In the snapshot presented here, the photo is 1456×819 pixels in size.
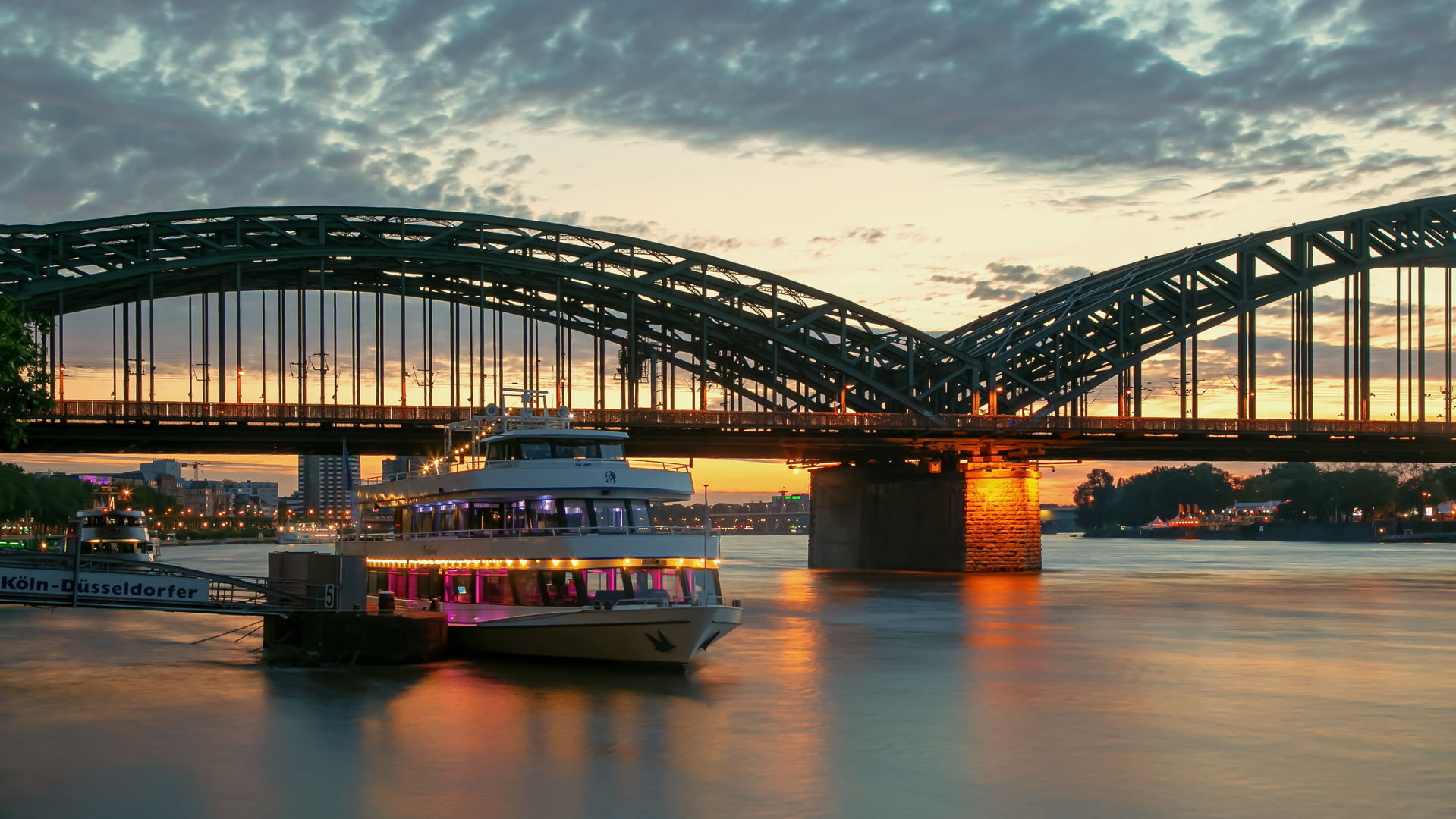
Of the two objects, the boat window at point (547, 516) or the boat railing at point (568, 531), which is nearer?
the boat railing at point (568, 531)

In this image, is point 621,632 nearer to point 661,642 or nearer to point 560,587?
point 661,642

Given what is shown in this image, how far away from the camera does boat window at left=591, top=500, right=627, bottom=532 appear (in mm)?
34812

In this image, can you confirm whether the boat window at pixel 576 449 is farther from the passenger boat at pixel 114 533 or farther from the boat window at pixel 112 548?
the boat window at pixel 112 548

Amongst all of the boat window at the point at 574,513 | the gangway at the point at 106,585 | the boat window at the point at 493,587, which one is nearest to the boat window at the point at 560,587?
the boat window at the point at 574,513

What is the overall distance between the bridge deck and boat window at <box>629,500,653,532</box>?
42982 mm

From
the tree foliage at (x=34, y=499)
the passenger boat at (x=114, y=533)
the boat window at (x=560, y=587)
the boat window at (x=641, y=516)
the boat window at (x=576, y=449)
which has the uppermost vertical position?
the boat window at (x=576, y=449)

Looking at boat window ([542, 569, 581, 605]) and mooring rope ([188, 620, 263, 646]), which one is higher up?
boat window ([542, 569, 581, 605])

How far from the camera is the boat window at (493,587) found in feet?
117

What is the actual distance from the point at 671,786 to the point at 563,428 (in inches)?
758

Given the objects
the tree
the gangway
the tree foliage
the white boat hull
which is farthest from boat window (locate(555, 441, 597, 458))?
the tree foliage

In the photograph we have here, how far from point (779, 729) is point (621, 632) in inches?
285

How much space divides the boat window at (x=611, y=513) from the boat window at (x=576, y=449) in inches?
111

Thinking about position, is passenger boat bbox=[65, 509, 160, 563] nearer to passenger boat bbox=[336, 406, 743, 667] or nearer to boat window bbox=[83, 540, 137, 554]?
boat window bbox=[83, 540, 137, 554]

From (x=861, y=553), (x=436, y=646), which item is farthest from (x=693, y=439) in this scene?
(x=436, y=646)
